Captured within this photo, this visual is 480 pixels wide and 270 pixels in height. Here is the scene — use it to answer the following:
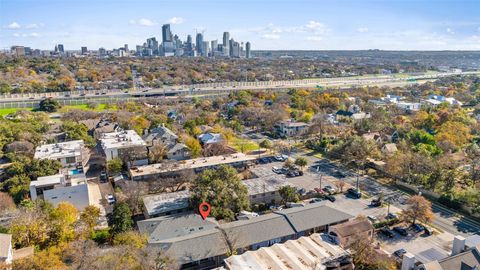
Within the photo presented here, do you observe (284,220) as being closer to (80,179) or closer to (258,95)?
(80,179)

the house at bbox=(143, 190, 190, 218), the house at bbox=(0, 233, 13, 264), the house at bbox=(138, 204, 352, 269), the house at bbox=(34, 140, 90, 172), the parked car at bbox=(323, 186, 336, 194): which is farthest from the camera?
the house at bbox=(34, 140, 90, 172)

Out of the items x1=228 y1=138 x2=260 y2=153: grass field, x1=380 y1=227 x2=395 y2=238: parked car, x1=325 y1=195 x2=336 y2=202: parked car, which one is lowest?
x1=380 y1=227 x2=395 y2=238: parked car

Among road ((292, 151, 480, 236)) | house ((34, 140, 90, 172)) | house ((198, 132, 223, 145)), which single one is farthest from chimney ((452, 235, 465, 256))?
house ((34, 140, 90, 172))

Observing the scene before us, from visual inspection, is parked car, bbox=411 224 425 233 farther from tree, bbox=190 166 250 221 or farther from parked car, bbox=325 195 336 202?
tree, bbox=190 166 250 221

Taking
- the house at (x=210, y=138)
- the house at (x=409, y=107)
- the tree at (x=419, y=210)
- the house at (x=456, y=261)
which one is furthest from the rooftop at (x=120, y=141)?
the house at (x=409, y=107)

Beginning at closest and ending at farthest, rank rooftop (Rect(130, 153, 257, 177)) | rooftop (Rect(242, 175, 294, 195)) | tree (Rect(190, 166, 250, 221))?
tree (Rect(190, 166, 250, 221)) < rooftop (Rect(242, 175, 294, 195)) < rooftop (Rect(130, 153, 257, 177))
